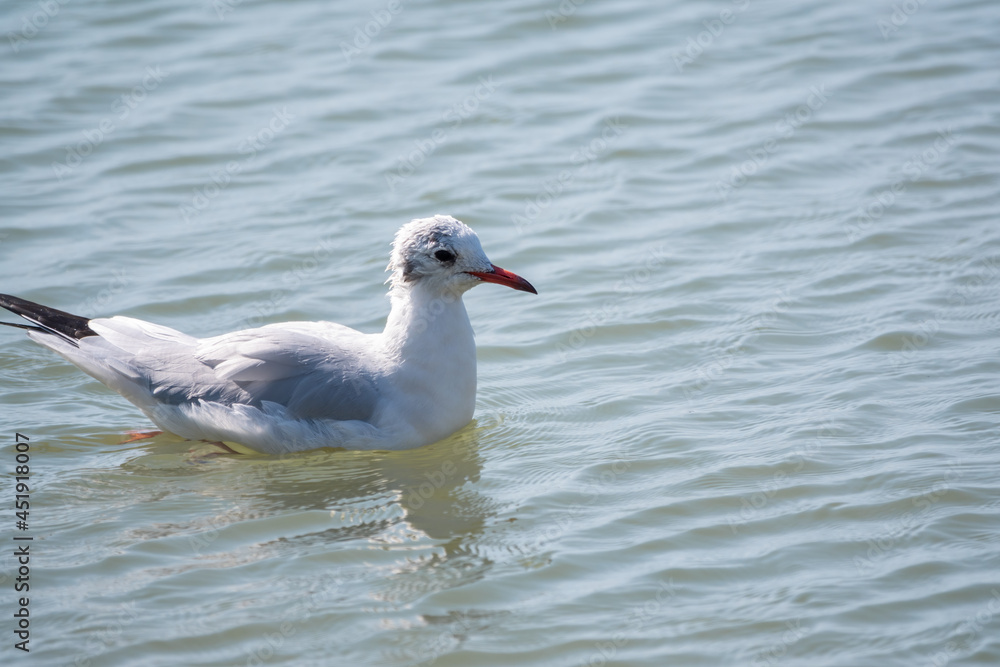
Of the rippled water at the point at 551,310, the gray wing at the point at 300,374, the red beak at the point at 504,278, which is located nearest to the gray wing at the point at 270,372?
the gray wing at the point at 300,374

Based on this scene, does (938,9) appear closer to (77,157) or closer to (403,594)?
(77,157)

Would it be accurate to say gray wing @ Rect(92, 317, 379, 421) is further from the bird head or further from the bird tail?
the bird head

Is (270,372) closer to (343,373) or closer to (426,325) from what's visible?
(343,373)

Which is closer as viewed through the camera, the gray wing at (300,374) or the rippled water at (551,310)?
the rippled water at (551,310)

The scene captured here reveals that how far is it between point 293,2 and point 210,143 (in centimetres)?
375

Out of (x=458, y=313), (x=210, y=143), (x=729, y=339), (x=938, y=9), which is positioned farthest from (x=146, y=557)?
(x=938, y=9)

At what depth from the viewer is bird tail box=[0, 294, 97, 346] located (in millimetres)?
6805

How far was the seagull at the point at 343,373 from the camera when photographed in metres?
6.38

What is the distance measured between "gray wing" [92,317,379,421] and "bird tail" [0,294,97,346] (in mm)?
270

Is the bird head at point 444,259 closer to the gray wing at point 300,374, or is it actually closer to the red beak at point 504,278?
the red beak at point 504,278

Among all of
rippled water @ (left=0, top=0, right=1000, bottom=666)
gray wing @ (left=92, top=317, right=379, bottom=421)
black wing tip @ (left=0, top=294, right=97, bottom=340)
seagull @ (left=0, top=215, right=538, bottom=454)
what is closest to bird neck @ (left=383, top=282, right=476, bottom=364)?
seagull @ (left=0, top=215, right=538, bottom=454)

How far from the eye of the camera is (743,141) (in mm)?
10094

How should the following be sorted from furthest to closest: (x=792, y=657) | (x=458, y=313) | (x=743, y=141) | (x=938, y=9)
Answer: (x=938, y=9), (x=743, y=141), (x=458, y=313), (x=792, y=657)

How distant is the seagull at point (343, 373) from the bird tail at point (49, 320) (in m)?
0.07
